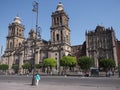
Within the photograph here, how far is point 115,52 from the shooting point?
71.1 m

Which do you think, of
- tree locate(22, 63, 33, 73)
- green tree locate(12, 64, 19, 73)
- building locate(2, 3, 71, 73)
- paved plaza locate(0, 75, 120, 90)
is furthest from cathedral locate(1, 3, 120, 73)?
paved plaza locate(0, 75, 120, 90)

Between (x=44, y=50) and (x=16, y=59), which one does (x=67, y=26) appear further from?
(x=16, y=59)

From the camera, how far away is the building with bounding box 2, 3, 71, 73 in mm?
81375

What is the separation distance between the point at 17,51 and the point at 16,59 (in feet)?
14.7

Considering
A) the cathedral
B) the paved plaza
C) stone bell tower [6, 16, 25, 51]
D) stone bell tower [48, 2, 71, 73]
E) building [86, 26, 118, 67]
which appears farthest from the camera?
stone bell tower [6, 16, 25, 51]

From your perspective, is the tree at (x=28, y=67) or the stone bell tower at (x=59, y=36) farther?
the tree at (x=28, y=67)

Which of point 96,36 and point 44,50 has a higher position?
point 96,36

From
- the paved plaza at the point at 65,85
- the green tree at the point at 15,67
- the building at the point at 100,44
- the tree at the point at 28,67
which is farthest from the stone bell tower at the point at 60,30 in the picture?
the paved plaza at the point at 65,85

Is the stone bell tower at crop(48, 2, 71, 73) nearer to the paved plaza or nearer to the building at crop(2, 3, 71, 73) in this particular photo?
the building at crop(2, 3, 71, 73)

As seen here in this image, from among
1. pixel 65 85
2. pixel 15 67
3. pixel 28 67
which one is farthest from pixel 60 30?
pixel 65 85

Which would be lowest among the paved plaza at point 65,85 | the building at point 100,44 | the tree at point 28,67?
the paved plaza at point 65,85

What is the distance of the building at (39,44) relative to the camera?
3204 inches

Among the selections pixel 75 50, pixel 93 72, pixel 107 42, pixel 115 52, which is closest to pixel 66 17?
pixel 75 50

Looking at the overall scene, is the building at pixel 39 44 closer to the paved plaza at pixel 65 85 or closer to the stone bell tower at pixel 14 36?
the stone bell tower at pixel 14 36
